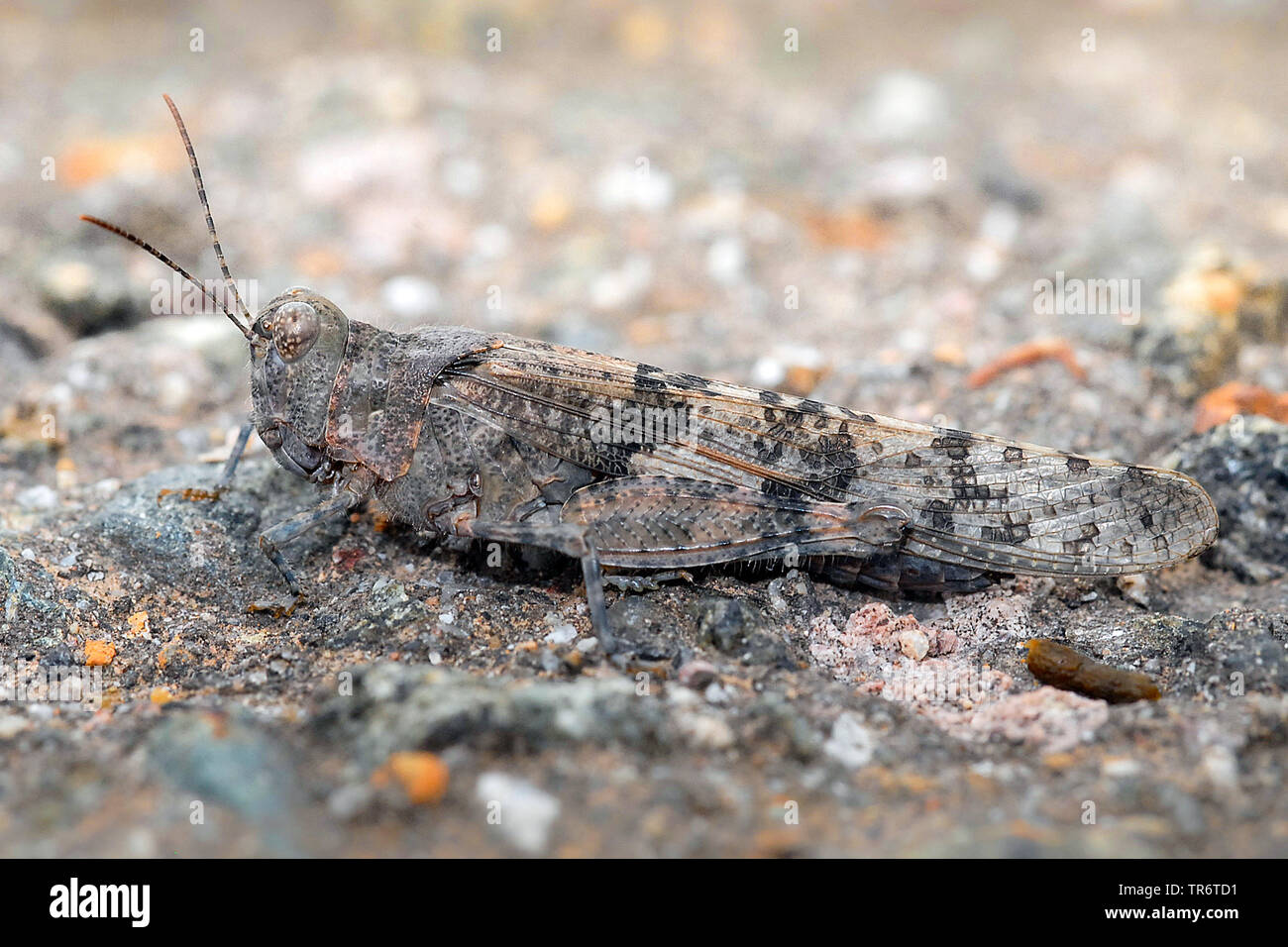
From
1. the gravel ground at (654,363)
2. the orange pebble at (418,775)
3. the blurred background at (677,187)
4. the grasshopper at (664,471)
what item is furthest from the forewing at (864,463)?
the orange pebble at (418,775)

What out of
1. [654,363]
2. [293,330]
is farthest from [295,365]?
[654,363]

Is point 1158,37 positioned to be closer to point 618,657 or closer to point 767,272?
point 767,272

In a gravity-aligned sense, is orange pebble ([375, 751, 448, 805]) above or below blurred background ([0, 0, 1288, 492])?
below

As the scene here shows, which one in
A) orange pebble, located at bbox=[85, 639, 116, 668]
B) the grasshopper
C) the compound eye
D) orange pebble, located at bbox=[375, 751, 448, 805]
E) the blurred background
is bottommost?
orange pebble, located at bbox=[375, 751, 448, 805]

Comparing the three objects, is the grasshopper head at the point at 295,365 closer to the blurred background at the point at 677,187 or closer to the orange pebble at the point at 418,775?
the blurred background at the point at 677,187

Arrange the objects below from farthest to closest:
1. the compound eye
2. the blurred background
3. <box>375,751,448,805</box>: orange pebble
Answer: the blurred background → the compound eye → <box>375,751,448,805</box>: orange pebble

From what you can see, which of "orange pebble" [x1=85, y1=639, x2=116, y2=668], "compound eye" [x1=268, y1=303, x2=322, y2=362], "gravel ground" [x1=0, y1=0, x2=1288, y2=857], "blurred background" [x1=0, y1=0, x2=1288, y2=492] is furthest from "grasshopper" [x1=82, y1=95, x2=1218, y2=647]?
"blurred background" [x1=0, y1=0, x2=1288, y2=492]

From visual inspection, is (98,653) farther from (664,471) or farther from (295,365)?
(664,471)

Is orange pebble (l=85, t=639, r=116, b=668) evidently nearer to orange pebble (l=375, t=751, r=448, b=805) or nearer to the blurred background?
orange pebble (l=375, t=751, r=448, b=805)
